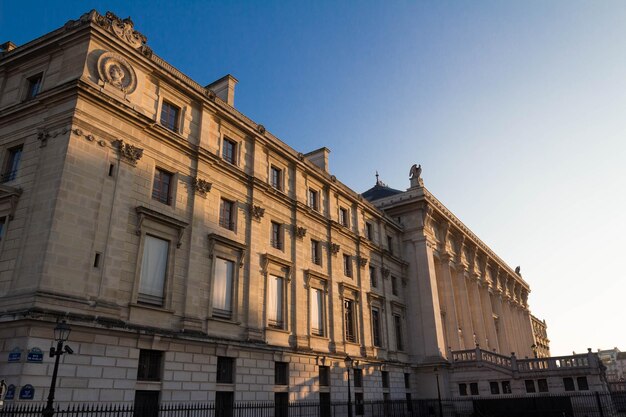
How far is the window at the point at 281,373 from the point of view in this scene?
26.9m

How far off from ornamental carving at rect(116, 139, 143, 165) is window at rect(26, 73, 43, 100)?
505 centimetres

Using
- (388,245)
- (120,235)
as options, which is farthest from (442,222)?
(120,235)

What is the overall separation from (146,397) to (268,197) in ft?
44.9

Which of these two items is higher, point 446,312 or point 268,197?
point 268,197

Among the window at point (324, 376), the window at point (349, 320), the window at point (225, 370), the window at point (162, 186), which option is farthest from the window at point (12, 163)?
the window at point (349, 320)

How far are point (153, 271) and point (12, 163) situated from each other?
768cm

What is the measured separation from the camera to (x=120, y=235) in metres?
20.7

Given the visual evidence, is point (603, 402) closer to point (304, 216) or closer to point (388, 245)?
point (388, 245)

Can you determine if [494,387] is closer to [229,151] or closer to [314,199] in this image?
[314,199]

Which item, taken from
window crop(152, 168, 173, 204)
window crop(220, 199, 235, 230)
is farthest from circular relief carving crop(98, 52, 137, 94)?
window crop(220, 199, 235, 230)

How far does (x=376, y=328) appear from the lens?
124 feet

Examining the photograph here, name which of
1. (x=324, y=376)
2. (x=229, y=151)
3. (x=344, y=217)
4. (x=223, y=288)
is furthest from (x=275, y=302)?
(x=344, y=217)

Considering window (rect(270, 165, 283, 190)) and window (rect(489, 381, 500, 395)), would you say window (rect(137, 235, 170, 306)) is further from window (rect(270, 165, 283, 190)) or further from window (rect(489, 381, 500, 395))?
Result: window (rect(489, 381, 500, 395))

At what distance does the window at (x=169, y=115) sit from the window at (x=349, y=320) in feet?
56.4
